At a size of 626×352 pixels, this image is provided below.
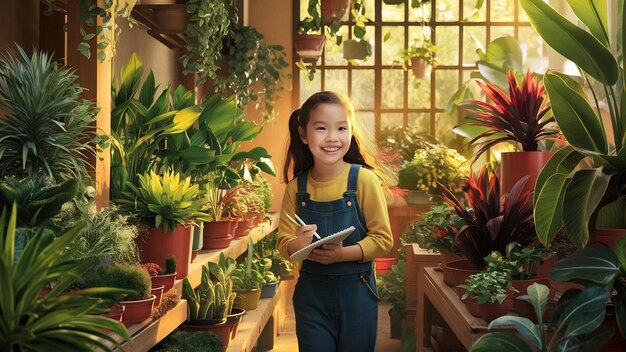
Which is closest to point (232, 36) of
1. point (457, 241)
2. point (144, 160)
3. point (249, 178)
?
point (249, 178)

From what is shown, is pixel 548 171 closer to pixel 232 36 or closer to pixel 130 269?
pixel 130 269

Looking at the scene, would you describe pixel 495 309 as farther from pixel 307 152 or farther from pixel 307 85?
pixel 307 85

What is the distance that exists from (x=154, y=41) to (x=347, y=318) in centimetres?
252

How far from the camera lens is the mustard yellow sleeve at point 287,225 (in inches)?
131

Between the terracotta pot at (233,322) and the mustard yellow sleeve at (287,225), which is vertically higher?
the mustard yellow sleeve at (287,225)

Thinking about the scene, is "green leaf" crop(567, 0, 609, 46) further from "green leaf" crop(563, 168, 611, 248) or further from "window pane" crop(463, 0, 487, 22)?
"window pane" crop(463, 0, 487, 22)

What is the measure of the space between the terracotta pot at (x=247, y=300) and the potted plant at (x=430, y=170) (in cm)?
258

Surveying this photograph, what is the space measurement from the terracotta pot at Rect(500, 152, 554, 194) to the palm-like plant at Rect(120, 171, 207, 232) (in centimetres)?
106

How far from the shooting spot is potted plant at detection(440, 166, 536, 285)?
9.46 feet

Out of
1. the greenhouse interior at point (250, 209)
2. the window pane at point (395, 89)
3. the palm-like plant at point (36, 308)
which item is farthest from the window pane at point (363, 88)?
the palm-like plant at point (36, 308)

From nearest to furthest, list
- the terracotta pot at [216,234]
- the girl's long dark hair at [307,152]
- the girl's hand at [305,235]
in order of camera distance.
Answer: the girl's hand at [305,235] < the girl's long dark hair at [307,152] < the terracotta pot at [216,234]

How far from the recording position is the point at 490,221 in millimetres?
2875

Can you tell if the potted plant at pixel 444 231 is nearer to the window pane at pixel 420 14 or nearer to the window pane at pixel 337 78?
the window pane at pixel 420 14

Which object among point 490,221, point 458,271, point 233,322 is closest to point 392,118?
point 233,322
